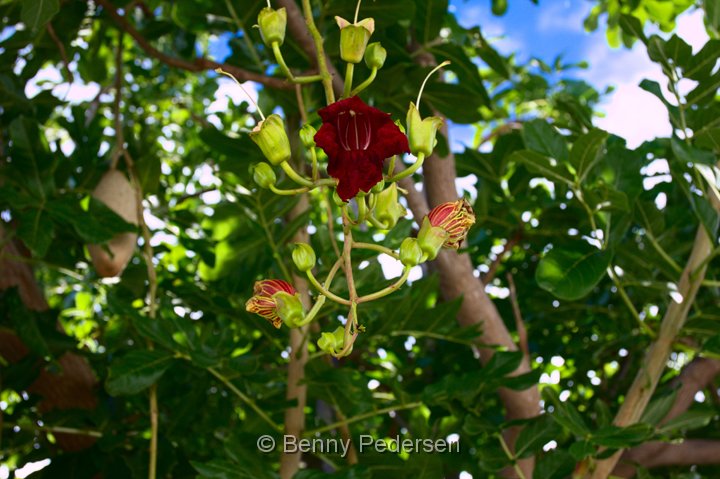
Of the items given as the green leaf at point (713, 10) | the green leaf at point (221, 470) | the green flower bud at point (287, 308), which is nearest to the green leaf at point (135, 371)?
the green leaf at point (221, 470)

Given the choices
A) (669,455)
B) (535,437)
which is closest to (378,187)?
(535,437)

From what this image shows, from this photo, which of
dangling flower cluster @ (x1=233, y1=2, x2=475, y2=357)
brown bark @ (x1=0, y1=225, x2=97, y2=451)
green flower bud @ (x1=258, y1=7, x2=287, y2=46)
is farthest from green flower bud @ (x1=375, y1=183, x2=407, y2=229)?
brown bark @ (x1=0, y1=225, x2=97, y2=451)

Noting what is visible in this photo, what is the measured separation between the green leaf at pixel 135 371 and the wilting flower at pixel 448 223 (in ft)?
1.75

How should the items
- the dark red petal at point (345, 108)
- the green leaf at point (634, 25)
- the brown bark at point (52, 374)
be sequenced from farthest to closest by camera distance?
the brown bark at point (52, 374), the green leaf at point (634, 25), the dark red petal at point (345, 108)

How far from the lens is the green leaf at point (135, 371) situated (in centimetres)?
97

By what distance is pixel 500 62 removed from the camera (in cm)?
123

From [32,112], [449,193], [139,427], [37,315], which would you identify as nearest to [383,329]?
[449,193]

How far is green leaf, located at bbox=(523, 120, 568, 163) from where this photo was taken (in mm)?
1026

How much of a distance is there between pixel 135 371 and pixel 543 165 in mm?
542

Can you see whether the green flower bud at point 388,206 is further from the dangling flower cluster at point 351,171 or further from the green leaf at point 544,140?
the green leaf at point 544,140

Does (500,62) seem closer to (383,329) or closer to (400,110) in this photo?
(400,110)

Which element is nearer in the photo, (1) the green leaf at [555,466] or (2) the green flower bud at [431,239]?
(2) the green flower bud at [431,239]

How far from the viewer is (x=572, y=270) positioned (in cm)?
96

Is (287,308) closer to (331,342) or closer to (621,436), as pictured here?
(331,342)
